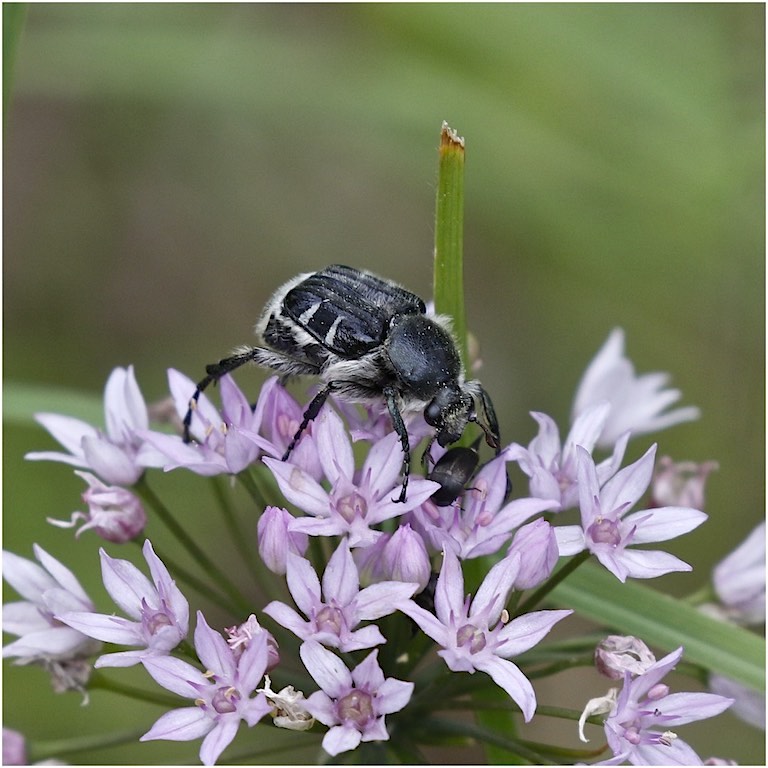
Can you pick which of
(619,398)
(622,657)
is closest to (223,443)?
(622,657)

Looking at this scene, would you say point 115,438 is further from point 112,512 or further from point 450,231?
point 450,231

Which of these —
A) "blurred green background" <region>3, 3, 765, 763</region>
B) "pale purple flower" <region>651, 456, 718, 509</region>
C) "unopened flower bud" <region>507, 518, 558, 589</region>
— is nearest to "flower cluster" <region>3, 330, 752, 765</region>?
"unopened flower bud" <region>507, 518, 558, 589</region>

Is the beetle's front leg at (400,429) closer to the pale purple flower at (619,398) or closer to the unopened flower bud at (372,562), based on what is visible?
the unopened flower bud at (372,562)

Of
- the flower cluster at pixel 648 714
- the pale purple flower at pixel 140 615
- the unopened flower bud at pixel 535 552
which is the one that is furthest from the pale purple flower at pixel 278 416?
the flower cluster at pixel 648 714

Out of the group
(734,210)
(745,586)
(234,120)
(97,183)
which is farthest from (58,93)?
(745,586)

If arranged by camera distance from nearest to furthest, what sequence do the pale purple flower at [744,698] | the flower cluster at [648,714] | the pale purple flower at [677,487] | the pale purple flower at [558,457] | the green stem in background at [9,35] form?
the flower cluster at [648,714] < the pale purple flower at [558,457] < the green stem in background at [9,35] < the pale purple flower at [744,698] < the pale purple flower at [677,487]

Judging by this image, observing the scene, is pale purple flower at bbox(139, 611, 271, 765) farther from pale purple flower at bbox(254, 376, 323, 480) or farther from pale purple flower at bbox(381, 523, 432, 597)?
pale purple flower at bbox(254, 376, 323, 480)

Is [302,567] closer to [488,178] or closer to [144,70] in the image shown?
[488,178]
